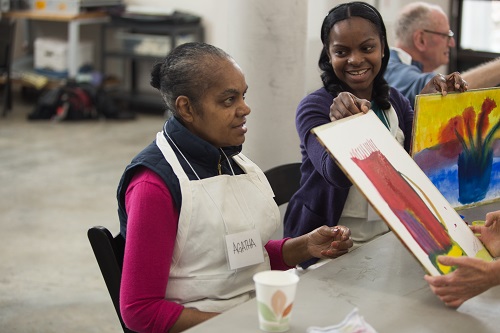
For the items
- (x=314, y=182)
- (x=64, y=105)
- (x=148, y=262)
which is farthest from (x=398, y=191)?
(x=64, y=105)

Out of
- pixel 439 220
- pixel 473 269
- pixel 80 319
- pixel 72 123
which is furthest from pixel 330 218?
pixel 72 123

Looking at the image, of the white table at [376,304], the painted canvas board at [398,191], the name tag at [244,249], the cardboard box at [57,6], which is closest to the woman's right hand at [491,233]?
the painted canvas board at [398,191]

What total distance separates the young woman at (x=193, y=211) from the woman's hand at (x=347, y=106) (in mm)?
245

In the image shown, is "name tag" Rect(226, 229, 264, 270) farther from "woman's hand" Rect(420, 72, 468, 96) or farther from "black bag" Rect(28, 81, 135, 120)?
"black bag" Rect(28, 81, 135, 120)

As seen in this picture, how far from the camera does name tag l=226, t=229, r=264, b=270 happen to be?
6.64 ft

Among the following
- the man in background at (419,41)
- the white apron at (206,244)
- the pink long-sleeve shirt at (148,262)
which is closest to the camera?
the pink long-sleeve shirt at (148,262)

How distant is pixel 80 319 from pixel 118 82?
5.85m

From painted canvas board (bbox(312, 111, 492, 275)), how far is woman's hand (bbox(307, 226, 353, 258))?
1.01 ft

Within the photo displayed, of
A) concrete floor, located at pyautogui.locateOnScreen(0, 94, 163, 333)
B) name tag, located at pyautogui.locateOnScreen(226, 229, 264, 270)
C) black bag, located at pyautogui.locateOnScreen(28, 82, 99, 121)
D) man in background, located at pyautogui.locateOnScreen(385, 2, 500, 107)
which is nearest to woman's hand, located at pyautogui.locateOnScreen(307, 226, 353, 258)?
name tag, located at pyautogui.locateOnScreen(226, 229, 264, 270)

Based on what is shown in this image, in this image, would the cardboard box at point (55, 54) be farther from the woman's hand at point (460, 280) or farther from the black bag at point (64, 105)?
the woman's hand at point (460, 280)

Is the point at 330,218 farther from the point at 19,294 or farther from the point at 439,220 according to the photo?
the point at 19,294

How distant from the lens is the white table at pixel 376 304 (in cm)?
166

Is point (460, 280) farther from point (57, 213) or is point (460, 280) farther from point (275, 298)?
point (57, 213)

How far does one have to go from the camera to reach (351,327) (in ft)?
5.17
